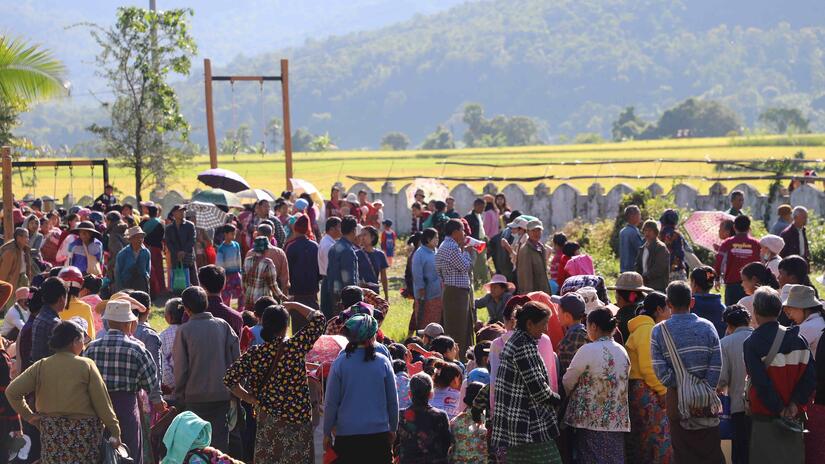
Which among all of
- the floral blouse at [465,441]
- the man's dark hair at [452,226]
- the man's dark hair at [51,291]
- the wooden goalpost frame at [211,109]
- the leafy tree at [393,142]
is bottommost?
the leafy tree at [393,142]

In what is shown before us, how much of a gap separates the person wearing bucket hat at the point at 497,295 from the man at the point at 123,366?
4079 mm

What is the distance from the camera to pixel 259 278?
10.9 meters

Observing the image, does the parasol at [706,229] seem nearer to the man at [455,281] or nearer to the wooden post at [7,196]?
the man at [455,281]

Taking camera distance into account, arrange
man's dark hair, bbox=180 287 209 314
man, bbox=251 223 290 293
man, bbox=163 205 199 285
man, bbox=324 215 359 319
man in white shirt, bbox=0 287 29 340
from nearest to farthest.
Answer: man's dark hair, bbox=180 287 209 314 < man in white shirt, bbox=0 287 29 340 < man, bbox=324 215 359 319 < man, bbox=251 223 290 293 < man, bbox=163 205 199 285

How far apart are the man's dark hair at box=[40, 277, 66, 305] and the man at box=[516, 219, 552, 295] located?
17.7ft

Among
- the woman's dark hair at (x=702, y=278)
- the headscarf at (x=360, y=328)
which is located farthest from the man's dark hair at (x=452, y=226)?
the headscarf at (x=360, y=328)

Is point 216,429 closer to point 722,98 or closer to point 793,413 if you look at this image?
point 793,413

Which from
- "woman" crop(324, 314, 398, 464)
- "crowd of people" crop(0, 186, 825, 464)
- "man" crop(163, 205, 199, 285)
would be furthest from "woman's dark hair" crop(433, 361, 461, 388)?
"man" crop(163, 205, 199, 285)

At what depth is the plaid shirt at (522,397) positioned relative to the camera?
250 inches

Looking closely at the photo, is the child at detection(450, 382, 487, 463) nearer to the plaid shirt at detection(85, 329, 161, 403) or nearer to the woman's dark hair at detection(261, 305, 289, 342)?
the woman's dark hair at detection(261, 305, 289, 342)

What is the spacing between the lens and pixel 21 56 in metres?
14.0

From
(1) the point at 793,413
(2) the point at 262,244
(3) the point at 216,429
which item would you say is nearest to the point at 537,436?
(1) the point at 793,413

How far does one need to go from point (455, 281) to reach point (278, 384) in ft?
14.7

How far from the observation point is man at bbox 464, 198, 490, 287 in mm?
15406
